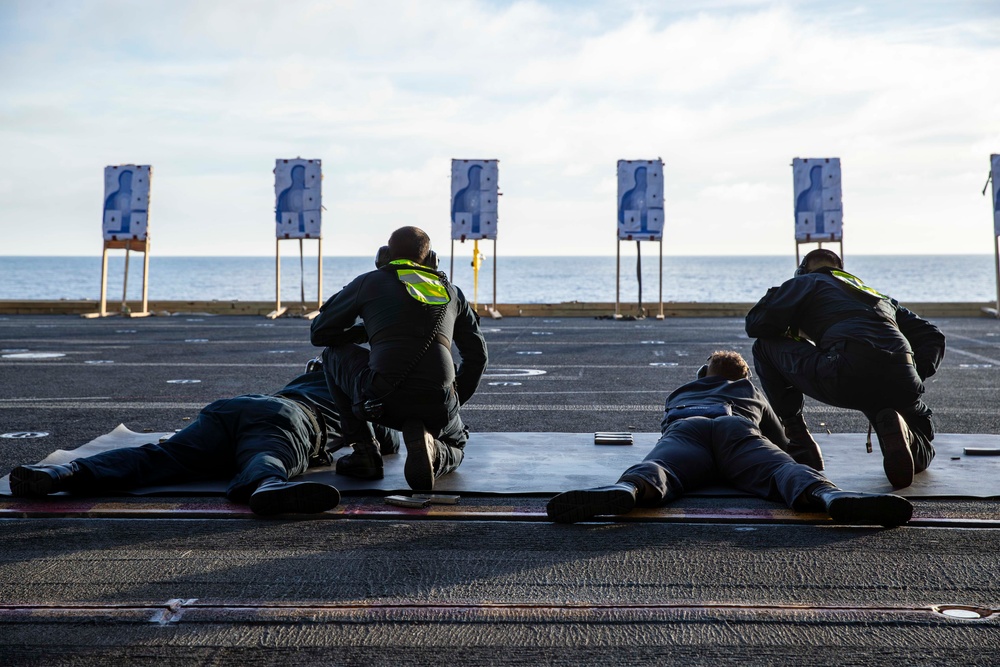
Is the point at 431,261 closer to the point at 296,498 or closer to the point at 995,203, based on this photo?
the point at 296,498

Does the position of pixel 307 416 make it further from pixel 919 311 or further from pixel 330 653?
pixel 919 311

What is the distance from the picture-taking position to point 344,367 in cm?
473

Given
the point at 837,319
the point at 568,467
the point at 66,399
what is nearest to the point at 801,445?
the point at 837,319

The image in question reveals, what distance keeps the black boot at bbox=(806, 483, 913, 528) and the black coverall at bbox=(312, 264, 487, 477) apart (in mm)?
1790

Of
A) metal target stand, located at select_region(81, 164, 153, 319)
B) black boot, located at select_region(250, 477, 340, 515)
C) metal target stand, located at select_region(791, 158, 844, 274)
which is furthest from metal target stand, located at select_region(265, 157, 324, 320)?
black boot, located at select_region(250, 477, 340, 515)

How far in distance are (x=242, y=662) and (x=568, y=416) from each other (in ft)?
15.4

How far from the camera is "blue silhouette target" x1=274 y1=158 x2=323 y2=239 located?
21.0m

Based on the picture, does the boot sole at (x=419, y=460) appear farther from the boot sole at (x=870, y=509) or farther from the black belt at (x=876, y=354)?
the black belt at (x=876, y=354)

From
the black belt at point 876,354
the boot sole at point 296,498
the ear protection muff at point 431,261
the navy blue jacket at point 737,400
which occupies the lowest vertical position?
the boot sole at point 296,498

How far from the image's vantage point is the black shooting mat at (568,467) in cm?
438

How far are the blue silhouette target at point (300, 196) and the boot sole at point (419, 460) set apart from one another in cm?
1710

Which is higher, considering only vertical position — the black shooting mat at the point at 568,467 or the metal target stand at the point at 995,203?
the metal target stand at the point at 995,203

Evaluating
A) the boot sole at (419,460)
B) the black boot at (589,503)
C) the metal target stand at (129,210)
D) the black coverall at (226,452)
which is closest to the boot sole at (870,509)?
the black boot at (589,503)

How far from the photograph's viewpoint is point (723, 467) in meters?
4.35
